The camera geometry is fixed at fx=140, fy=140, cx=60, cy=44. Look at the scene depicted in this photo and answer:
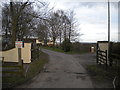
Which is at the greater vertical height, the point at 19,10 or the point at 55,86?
the point at 19,10

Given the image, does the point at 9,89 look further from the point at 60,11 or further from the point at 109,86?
the point at 60,11

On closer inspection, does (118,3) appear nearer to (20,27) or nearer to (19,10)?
(19,10)

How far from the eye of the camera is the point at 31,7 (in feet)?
52.8

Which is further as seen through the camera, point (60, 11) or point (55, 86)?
point (60, 11)

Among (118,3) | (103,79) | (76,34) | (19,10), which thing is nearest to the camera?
(103,79)

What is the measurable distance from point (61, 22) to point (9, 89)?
33.2 m

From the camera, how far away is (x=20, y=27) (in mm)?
18281

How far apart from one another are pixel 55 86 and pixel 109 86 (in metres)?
2.37

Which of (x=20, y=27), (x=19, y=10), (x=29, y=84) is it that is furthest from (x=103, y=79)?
(x=20, y=27)

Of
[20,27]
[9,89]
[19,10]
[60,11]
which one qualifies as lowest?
[9,89]

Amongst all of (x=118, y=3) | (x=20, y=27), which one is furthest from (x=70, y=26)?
(x=118, y=3)

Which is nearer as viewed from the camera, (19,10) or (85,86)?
(85,86)

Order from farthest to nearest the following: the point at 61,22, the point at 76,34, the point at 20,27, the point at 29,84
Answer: the point at 61,22 → the point at 76,34 → the point at 20,27 → the point at 29,84

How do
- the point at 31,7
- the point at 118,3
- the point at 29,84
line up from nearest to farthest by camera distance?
the point at 29,84
the point at 118,3
the point at 31,7
